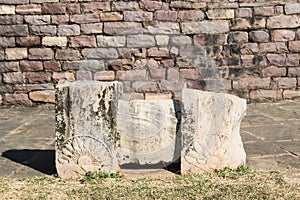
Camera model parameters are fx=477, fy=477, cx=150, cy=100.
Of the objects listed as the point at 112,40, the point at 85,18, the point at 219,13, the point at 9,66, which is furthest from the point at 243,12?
the point at 9,66

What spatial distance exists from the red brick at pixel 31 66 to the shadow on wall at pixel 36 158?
272cm

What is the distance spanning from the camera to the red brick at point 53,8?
280 inches

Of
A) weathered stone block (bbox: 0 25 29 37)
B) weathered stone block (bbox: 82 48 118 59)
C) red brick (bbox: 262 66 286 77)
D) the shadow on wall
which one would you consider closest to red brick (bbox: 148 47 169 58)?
weathered stone block (bbox: 82 48 118 59)

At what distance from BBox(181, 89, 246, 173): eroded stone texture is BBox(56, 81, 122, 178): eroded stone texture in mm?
571

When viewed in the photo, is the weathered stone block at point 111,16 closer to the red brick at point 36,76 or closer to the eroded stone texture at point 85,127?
the red brick at point 36,76

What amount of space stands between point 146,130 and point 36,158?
1223mm

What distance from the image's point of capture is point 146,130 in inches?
150

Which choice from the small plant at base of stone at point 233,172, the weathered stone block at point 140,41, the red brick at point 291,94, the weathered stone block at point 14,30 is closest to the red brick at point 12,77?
the weathered stone block at point 14,30

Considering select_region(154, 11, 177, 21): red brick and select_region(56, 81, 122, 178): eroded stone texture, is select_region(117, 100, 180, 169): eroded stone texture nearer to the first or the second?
select_region(56, 81, 122, 178): eroded stone texture

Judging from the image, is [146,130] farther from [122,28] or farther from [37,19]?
[37,19]

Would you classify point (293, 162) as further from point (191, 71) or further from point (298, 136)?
point (191, 71)

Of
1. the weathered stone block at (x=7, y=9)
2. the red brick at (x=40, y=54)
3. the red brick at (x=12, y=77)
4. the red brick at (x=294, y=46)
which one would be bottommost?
the red brick at (x=12, y=77)

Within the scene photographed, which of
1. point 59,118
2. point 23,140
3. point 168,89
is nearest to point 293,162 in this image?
point 59,118

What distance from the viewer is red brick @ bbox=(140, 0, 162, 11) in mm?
7164
